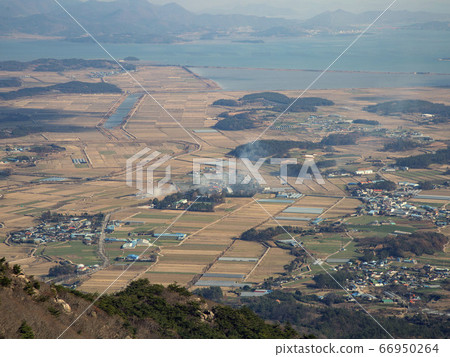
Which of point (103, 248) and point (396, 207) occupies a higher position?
point (103, 248)

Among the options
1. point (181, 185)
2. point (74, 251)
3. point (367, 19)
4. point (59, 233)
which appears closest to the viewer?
point (74, 251)

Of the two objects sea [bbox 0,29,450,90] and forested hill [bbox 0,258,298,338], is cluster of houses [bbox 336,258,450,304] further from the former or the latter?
sea [bbox 0,29,450,90]

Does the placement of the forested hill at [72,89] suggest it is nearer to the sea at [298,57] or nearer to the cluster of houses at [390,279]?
the sea at [298,57]

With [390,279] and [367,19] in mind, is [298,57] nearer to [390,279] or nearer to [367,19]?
[367,19]

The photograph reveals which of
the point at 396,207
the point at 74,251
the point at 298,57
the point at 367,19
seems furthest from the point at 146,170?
the point at 367,19

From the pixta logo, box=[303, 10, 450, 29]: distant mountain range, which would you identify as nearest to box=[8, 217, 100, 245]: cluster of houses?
the pixta logo

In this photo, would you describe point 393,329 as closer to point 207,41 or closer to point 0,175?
point 0,175

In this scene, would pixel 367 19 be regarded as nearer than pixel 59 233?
No
